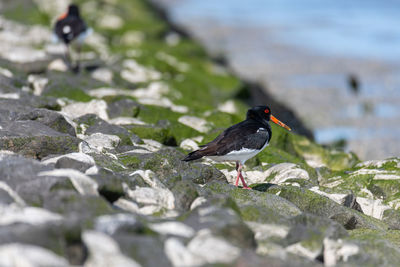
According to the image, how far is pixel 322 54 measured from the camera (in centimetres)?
2286

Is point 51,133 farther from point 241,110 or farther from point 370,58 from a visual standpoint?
point 370,58

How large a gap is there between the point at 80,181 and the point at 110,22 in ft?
63.7

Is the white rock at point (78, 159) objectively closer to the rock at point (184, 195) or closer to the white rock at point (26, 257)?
the rock at point (184, 195)

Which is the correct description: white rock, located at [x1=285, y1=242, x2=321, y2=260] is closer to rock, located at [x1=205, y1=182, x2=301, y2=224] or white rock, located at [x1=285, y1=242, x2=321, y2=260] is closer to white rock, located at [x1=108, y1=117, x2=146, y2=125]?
rock, located at [x1=205, y1=182, x2=301, y2=224]

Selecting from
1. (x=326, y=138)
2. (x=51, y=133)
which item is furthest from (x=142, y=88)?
(x=51, y=133)

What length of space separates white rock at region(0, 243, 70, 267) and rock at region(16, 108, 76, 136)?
4069 millimetres

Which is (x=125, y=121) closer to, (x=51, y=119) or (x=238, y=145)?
(x=51, y=119)

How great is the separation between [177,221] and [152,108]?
5862 millimetres

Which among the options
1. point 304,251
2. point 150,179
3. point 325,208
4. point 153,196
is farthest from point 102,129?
point 304,251

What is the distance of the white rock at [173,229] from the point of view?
15.0 feet

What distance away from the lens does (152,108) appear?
10.7m

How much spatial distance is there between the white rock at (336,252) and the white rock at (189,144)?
4.22m

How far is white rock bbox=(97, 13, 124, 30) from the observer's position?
2314 cm

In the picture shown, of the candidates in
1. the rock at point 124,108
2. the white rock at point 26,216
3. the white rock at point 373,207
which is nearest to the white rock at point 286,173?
the white rock at point 373,207
